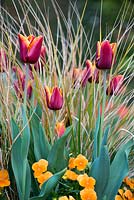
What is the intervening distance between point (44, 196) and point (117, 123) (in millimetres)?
436

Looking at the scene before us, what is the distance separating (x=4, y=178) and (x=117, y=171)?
292 millimetres

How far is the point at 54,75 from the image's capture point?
1648 mm


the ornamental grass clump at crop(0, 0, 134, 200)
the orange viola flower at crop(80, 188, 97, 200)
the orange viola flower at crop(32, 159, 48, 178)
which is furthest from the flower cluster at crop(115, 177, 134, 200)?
the orange viola flower at crop(32, 159, 48, 178)

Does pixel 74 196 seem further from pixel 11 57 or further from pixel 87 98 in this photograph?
pixel 11 57

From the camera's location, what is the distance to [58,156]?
134 centimetres

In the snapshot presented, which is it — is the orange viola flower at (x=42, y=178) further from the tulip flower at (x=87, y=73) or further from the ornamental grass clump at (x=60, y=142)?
the tulip flower at (x=87, y=73)

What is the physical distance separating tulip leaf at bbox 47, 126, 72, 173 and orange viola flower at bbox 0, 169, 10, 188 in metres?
0.12

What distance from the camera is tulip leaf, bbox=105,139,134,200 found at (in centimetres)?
132

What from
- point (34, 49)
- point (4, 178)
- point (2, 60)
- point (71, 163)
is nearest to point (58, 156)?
point (71, 163)

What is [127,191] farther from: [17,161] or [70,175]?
[17,161]

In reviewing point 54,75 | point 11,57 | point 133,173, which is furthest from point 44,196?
point 11,57

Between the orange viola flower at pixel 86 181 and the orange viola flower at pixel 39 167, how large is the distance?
0.09 m

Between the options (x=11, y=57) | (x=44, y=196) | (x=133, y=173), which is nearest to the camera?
(x=44, y=196)

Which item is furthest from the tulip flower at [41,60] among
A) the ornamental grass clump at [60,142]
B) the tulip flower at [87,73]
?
the tulip flower at [87,73]
